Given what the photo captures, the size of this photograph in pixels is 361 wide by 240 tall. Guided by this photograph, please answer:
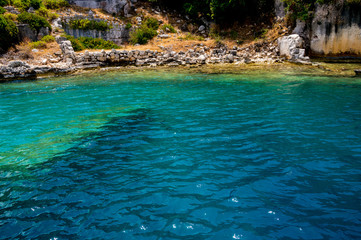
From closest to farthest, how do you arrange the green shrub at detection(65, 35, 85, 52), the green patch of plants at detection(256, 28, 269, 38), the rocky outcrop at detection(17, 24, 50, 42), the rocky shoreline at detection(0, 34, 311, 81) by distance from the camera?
the rocky shoreline at detection(0, 34, 311, 81) → the rocky outcrop at detection(17, 24, 50, 42) → the green shrub at detection(65, 35, 85, 52) → the green patch of plants at detection(256, 28, 269, 38)

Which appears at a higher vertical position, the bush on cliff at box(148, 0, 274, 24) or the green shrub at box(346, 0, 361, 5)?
the bush on cliff at box(148, 0, 274, 24)

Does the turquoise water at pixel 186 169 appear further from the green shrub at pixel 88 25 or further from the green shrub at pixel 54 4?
the green shrub at pixel 54 4

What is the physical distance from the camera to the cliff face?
60.5 feet

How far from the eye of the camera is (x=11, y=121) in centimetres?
919

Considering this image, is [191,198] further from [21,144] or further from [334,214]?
[21,144]

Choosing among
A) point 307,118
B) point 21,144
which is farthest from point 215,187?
point 21,144

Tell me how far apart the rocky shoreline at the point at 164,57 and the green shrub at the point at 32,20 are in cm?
241

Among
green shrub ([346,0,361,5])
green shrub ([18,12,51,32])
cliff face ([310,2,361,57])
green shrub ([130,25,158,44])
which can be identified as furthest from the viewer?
green shrub ([130,25,158,44])

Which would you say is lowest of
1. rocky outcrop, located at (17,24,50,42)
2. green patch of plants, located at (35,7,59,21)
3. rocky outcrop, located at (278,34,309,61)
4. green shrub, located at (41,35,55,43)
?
rocky outcrop, located at (278,34,309,61)

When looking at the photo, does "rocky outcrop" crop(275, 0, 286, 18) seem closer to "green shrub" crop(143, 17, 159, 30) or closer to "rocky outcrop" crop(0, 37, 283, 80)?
"rocky outcrop" crop(0, 37, 283, 80)

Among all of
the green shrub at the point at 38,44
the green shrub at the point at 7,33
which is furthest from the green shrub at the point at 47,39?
the green shrub at the point at 7,33

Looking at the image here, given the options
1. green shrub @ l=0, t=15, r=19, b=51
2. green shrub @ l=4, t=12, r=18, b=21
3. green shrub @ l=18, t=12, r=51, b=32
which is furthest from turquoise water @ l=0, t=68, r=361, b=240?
green shrub @ l=4, t=12, r=18, b=21

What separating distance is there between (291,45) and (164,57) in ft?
A: 38.0

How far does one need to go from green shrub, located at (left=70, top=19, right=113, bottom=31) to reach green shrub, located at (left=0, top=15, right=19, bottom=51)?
5.74m
